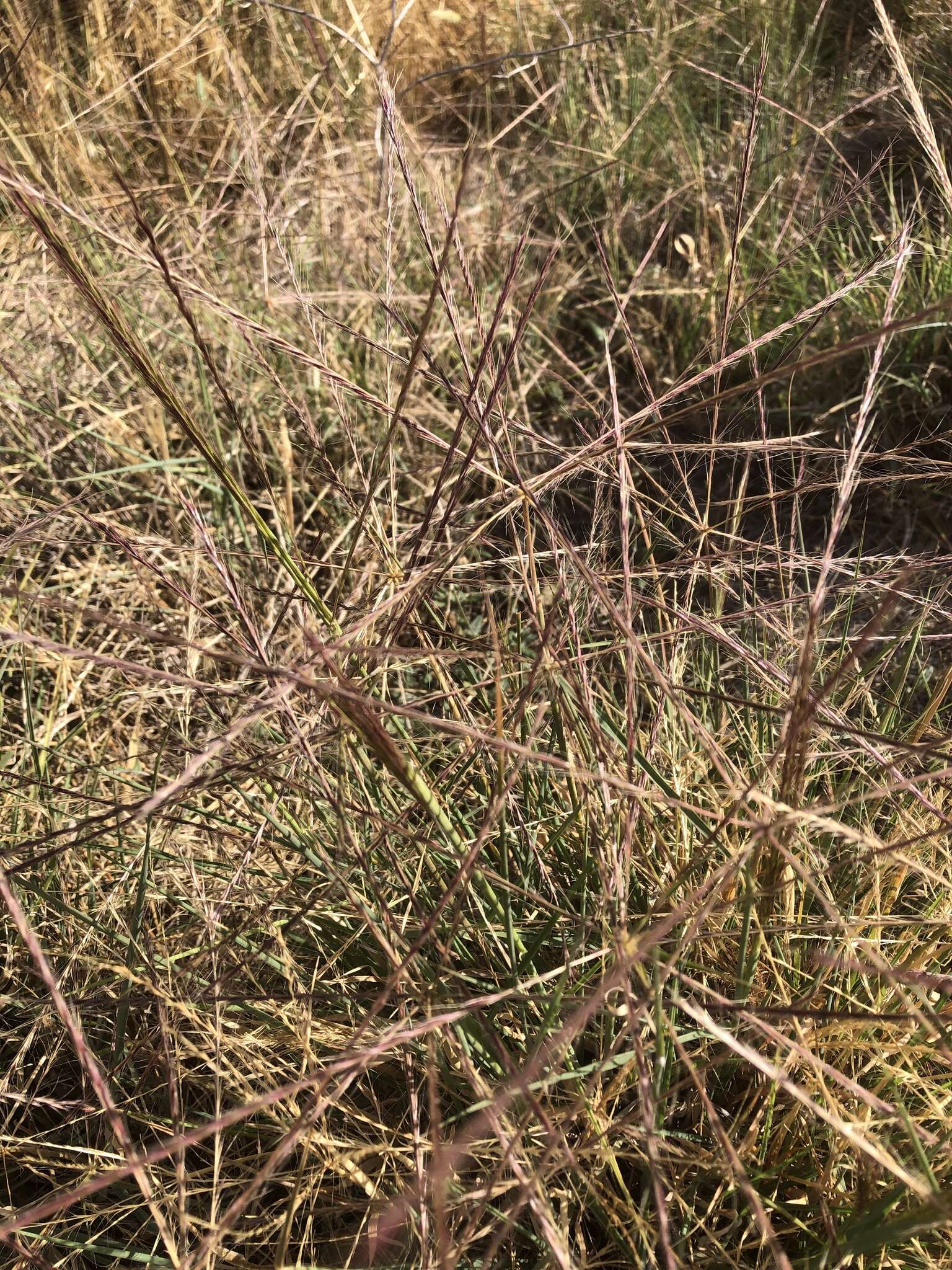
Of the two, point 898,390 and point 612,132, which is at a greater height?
point 612,132

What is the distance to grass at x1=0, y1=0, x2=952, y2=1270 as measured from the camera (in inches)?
28.0

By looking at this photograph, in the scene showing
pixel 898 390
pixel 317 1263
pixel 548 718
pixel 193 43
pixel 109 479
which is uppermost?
pixel 193 43

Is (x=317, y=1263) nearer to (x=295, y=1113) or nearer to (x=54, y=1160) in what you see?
(x=295, y=1113)

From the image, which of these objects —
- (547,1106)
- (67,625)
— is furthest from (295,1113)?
(67,625)

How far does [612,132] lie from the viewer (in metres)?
2.15

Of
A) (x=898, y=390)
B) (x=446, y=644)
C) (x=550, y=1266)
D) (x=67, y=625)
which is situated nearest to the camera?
(x=550, y=1266)

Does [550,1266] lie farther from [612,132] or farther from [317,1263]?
[612,132]

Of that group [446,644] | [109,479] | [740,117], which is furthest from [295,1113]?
[740,117]

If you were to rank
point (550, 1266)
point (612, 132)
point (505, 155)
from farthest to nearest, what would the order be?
1. point (505, 155)
2. point (612, 132)
3. point (550, 1266)

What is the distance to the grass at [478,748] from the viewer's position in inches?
28.0

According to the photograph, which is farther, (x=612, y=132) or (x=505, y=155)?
(x=505, y=155)

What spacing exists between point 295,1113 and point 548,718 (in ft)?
1.46

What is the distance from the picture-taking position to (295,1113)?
88 cm

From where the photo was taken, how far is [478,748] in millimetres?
866
